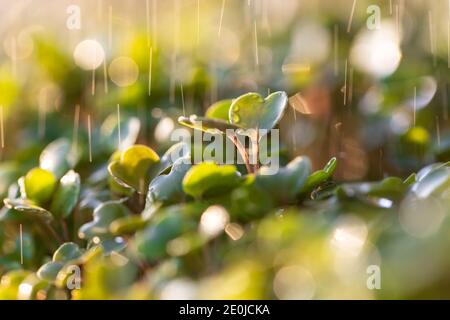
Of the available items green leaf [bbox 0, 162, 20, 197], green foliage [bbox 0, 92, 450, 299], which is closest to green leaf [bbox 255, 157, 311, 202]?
green foliage [bbox 0, 92, 450, 299]

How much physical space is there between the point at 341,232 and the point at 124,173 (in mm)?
351

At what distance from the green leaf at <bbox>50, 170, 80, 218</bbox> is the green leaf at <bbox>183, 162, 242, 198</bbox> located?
0.24 meters

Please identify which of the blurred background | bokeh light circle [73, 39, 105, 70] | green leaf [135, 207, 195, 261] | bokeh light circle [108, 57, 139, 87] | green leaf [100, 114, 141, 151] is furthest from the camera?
bokeh light circle [73, 39, 105, 70]

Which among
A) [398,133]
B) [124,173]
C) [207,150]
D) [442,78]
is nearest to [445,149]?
[398,133]

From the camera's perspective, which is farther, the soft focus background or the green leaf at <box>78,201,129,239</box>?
the green leaf at <box>78,201,129,239</box>

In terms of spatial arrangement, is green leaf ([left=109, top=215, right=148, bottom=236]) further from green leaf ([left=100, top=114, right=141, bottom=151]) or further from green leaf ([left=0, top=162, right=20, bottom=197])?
green leaf ([left=0, top=162, right=20, bottom=197])

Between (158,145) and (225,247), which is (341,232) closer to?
(225,247)

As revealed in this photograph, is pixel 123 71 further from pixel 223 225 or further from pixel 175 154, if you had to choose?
pixel 223 225

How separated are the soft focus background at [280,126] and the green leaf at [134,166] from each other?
2.4 inches

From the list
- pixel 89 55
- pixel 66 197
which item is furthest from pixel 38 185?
pixel 89 55

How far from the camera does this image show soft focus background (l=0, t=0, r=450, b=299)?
1.79 feet

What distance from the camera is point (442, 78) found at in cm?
124

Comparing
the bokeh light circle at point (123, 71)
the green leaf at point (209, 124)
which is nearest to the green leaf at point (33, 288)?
the green leaf at point (209, 124)

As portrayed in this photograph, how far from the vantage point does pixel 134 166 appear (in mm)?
827
